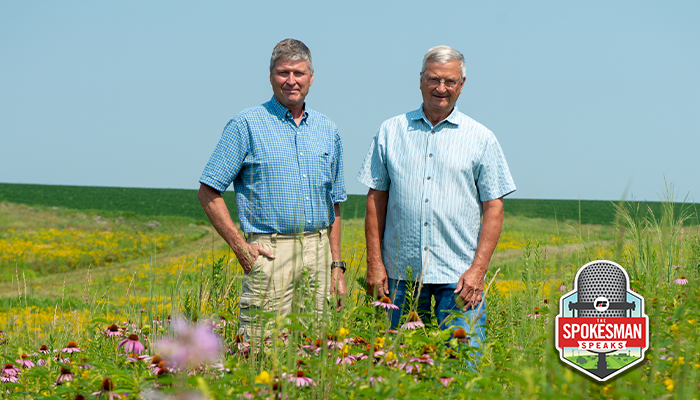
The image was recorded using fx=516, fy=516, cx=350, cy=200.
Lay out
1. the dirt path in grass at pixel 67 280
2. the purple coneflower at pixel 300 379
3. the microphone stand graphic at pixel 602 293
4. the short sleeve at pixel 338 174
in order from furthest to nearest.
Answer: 1. the dirt path in grass at pixel 67 280
2. the short sleeve at pixel 338 174
3. the microphone stand graphic at pixel 602 293
4. the purple coneflower at pixel 300 379

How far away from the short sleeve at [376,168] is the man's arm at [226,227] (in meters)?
0.73

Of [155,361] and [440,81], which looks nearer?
[155,361]

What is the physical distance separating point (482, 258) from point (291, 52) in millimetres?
1665

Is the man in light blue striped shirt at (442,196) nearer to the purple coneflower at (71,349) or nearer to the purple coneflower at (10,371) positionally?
the purple coneflower at (71,349)

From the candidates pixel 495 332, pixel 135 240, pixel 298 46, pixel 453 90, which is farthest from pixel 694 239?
pixel 135 240

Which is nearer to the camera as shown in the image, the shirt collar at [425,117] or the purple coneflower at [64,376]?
the purple coneflower at [64,376]

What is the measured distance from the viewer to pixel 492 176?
118 inches

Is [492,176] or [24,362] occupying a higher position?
[492,176]

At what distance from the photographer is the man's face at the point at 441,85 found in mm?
2863

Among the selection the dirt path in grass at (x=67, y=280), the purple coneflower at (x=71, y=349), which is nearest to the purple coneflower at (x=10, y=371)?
the purple coneflower at (x=71, y=349)

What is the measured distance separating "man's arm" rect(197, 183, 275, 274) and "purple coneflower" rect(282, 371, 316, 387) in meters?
1.28

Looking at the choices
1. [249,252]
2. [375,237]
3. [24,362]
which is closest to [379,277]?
[375,237]

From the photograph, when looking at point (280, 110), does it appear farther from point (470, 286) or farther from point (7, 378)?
point (7, 378)

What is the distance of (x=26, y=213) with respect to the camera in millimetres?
23547
